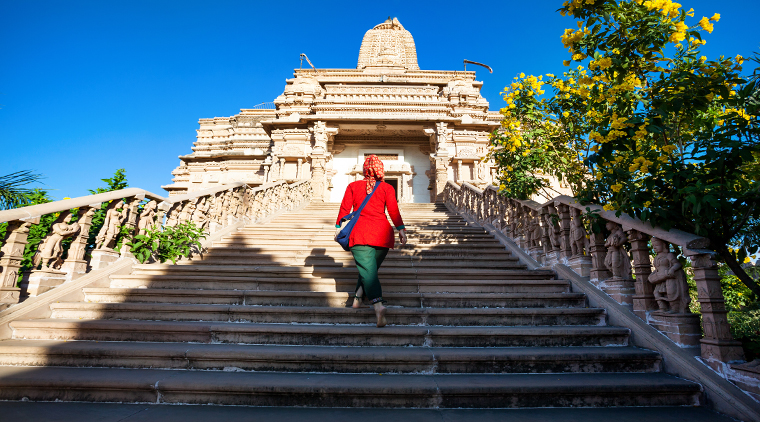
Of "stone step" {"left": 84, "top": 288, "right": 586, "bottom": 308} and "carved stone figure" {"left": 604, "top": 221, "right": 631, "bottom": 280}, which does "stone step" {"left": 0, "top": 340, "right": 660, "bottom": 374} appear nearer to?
"carved stone figure" {"left": 604, "top": 221, "right": 631, "bottom": 280}

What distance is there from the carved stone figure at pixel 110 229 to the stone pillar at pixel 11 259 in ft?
3.33

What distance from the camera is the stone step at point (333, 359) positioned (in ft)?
9.87

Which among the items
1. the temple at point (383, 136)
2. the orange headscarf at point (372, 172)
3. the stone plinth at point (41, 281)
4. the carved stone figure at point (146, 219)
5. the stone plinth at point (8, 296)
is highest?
the temple at point (383, 136)

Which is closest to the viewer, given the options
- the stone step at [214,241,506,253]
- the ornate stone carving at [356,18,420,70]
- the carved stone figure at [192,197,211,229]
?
the stone step at [214,241,506,253]

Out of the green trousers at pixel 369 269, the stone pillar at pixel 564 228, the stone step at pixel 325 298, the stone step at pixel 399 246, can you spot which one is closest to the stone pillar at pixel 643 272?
the stone step at pixel 325 298

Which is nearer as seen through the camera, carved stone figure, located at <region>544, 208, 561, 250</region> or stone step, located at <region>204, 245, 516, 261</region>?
carved stone figure, located at <region>544, 208, 561, 250</region>

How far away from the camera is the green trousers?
3613 millimetres

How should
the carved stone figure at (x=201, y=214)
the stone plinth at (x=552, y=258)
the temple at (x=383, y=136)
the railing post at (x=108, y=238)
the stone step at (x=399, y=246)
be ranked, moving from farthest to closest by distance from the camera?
the temple at (x=383, y=136) < the carved stone figure at (x=201, y=214) < the stone step at (x=399, y=246) < the stone plinth at (x=552, y=258) < the railing post at (x=108, y=238)

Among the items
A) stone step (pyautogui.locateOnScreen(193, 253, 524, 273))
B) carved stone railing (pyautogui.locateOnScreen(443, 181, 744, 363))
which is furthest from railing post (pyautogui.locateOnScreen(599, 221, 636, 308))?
stone step (pyautogui.locateOnScreen(193, 253, 524, 273))

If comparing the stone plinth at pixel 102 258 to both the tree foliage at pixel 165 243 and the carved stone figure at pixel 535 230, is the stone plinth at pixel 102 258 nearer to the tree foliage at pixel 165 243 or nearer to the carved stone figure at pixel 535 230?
the tree foliage at pixel 165 243

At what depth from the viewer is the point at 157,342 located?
3.44m

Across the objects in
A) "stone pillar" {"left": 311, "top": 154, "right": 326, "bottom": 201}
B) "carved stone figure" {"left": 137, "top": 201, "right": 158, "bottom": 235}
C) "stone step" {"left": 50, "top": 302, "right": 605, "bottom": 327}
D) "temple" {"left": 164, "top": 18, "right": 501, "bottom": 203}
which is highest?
"temple" {"left": 164, "top": 18, "right": 501, "bottom": 203}

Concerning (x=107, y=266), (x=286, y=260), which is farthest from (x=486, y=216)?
(x=107, y=266)

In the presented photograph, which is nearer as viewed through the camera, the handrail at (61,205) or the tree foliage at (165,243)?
the handrail at (61,205)
